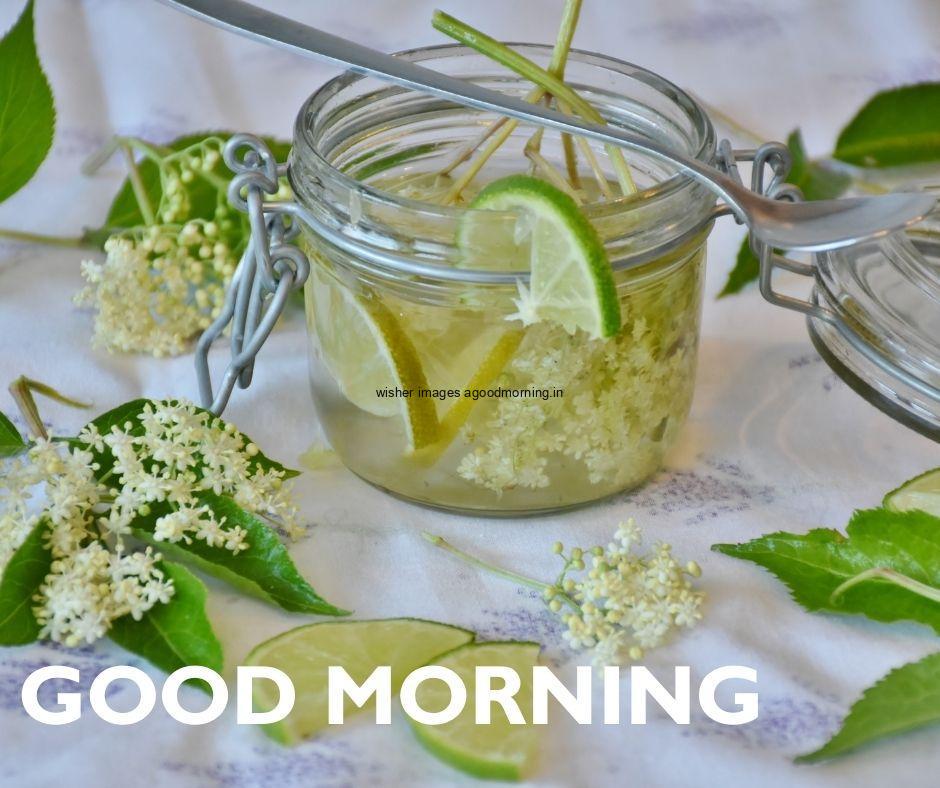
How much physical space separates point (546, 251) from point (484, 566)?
190 mm

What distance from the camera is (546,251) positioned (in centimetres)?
66

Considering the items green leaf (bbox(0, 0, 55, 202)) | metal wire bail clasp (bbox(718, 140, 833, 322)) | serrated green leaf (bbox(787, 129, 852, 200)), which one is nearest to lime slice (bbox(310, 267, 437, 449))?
metal wire bail clasp (bbox(718, 140, 833, 322))

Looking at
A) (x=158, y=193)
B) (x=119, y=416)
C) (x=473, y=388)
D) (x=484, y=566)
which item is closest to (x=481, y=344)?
(x=473, y=388)

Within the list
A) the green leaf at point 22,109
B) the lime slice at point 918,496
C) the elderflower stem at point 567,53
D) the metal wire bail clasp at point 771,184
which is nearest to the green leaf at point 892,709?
the lime slice at point 918,496

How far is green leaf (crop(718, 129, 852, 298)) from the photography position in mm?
1040

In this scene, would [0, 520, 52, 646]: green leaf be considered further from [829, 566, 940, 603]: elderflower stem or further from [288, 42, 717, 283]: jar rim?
[829, 566, 940, 603]: elderflower stem

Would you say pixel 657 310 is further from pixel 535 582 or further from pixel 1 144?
pixel 1 144

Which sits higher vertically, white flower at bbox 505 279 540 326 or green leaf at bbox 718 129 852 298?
white flower at bbox 505 279 540 326

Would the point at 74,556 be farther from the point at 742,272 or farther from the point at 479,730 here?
the point at 742,272

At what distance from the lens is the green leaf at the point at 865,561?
69 cm

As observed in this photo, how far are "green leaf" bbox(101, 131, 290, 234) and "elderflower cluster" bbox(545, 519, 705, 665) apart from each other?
1.45 ft

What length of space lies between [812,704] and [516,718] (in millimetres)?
150

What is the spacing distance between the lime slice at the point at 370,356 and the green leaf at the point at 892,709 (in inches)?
10.4

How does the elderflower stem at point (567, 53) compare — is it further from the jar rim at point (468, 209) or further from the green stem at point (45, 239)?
the green stem at point (45, 239)
